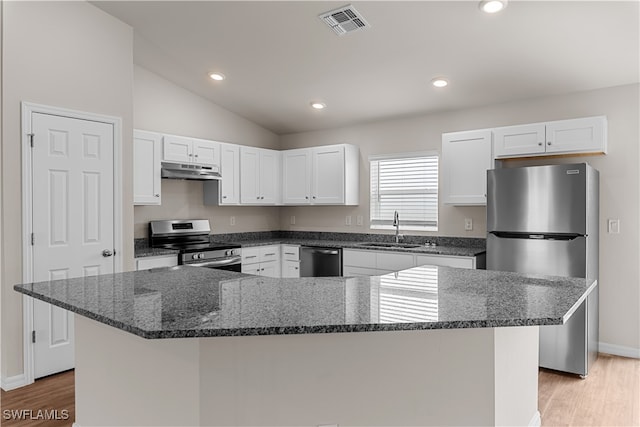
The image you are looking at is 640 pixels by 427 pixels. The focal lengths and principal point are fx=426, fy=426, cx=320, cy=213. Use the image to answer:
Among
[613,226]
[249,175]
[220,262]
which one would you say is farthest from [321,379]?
[249,175]

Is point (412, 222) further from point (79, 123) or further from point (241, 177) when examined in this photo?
point (79, 123)

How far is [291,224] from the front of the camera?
6250 millimetres

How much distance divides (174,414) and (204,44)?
10.7 feet

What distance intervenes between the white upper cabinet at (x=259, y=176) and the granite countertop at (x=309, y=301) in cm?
306

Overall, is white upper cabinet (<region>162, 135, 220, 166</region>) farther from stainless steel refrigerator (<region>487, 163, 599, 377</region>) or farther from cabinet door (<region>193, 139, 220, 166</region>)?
stainless steel refrigerator (<region>487, 163, 599, 377</region>)

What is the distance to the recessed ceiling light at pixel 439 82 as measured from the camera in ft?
13.2

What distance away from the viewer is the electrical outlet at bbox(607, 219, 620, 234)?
382 cm

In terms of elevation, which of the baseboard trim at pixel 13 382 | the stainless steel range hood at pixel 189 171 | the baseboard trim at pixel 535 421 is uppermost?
the stainless steel range hood at pixel 189 171

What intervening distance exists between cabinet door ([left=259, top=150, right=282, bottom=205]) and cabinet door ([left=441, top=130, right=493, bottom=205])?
7.62 feet

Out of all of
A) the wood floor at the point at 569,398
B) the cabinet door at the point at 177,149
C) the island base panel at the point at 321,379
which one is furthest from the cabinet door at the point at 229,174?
the island base panel at the point at 321,379

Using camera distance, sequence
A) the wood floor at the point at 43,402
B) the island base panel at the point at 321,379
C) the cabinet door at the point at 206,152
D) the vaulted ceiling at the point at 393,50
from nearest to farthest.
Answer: the island base panel at the point at 321,379 → the wood floor at the point at 43,402 → the vaulted ceiling at the point at 393,50 → the cabinet door at the point at 206,152

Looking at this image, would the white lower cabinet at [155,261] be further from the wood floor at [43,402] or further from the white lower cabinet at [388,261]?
the white lower cabinet at [388,261]

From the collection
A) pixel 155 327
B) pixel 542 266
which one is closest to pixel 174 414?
pixel 155 327

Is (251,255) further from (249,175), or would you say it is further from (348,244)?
(348,244)
